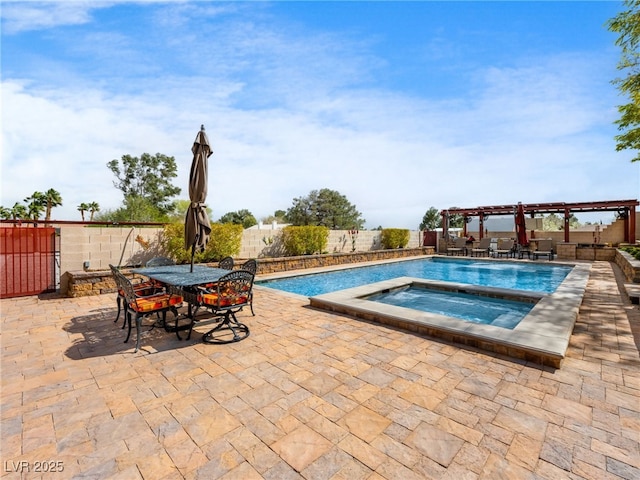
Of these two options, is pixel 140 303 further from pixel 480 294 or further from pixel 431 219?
pixel 431 219

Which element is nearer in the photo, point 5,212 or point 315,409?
point 315,409

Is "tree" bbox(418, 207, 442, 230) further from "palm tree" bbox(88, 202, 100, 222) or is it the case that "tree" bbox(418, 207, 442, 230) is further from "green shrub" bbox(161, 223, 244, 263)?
"palm tree" bbox(88, 202, 100, 222)

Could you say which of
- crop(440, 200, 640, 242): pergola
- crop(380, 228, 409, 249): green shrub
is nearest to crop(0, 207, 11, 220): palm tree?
crop(380, 228, 409, 249): green shrub

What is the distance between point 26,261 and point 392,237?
656 inches

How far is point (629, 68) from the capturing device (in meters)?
8.26

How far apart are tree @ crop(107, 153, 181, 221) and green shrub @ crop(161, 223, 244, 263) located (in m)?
29.6

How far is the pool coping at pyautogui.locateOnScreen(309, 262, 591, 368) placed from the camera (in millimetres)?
3588

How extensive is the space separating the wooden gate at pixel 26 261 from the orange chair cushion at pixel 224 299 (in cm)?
594

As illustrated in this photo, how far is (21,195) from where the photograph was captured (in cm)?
3044

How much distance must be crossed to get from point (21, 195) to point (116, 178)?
29.3 ft

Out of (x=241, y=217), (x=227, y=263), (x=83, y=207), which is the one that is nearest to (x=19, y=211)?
(x=83, y=207)

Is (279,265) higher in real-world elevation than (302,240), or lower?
lower

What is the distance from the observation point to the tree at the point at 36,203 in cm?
2981

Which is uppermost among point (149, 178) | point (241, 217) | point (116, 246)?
point (149, 178)
